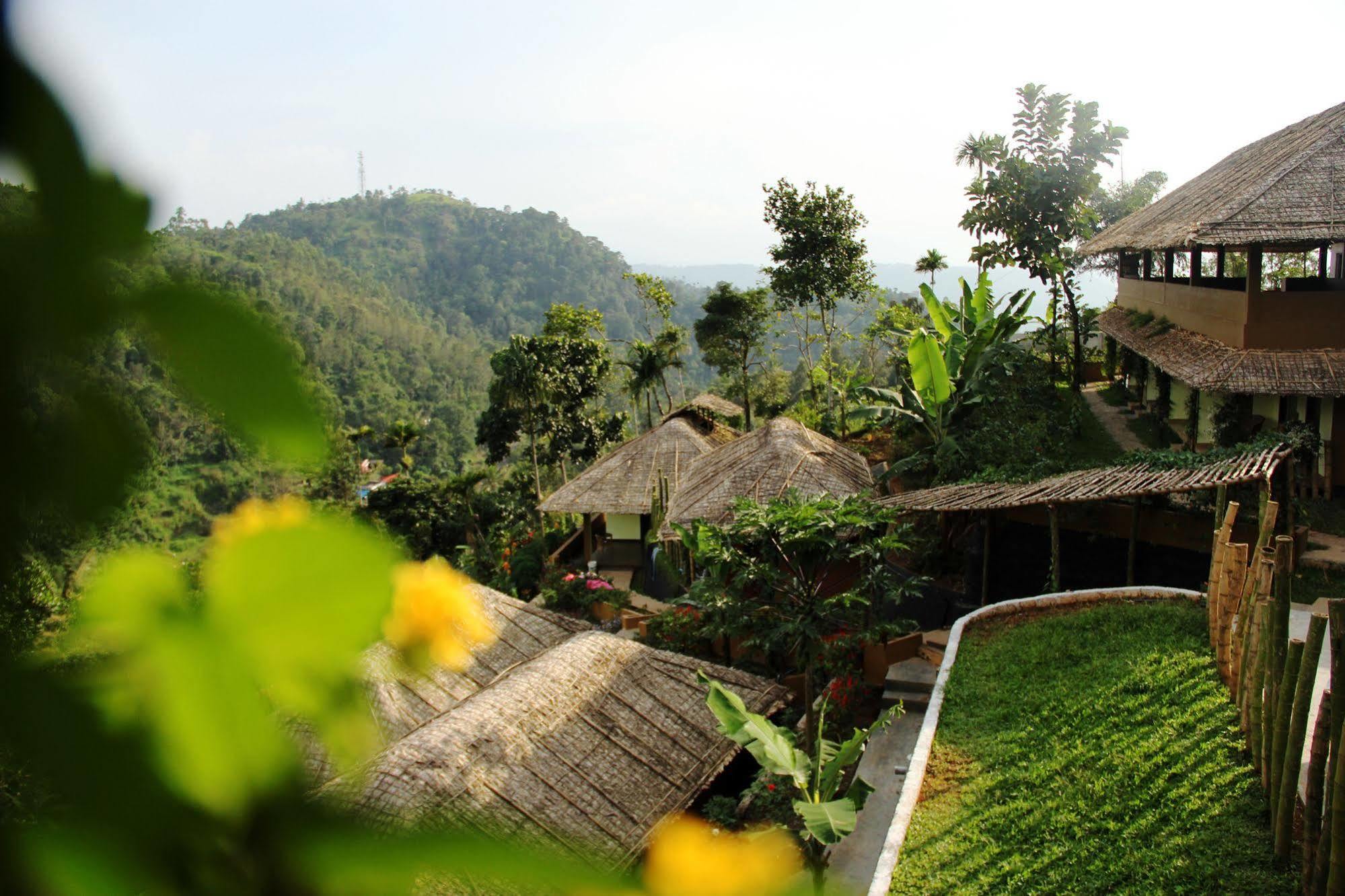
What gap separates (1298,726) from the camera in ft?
13.5

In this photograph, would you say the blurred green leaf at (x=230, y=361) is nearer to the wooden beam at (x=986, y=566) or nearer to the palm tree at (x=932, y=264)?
the wooden beam at (x=986, y=566)

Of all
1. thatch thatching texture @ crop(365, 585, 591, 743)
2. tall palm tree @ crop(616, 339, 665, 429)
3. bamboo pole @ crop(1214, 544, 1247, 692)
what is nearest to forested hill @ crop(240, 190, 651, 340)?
tall palm tree @ crop(616, 339, 665, 429)

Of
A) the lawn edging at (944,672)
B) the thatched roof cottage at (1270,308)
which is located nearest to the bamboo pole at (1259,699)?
the lawn edging at (944,672)

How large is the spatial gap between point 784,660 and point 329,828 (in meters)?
9.98

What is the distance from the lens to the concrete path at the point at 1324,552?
854 centimetres

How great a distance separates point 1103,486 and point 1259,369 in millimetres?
3515

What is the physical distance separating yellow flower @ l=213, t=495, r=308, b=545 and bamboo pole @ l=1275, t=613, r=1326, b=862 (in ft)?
15.5

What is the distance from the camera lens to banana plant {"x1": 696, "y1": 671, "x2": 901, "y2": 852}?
539 cm

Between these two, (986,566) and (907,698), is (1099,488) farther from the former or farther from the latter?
(907,698)

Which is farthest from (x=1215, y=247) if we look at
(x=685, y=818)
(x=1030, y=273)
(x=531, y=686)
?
(x=685, y=818)

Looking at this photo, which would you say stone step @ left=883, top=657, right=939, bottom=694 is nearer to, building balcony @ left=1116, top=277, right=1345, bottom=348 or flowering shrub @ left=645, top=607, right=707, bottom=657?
flowering shrub @ left=645, top=607, right=707, bottom=657

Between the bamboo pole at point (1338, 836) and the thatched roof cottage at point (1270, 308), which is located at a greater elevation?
the thatched roof cottage at point (1270, 308)

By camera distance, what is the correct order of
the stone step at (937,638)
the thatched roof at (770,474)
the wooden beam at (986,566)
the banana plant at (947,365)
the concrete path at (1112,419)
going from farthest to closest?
the concrete path at (1112,419)
the thatched roof at (770,474)
the banana plant at (947,365)
the wooden beam at (986,566)
the stone step at (937,638)

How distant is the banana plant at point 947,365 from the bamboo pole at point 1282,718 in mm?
7103
